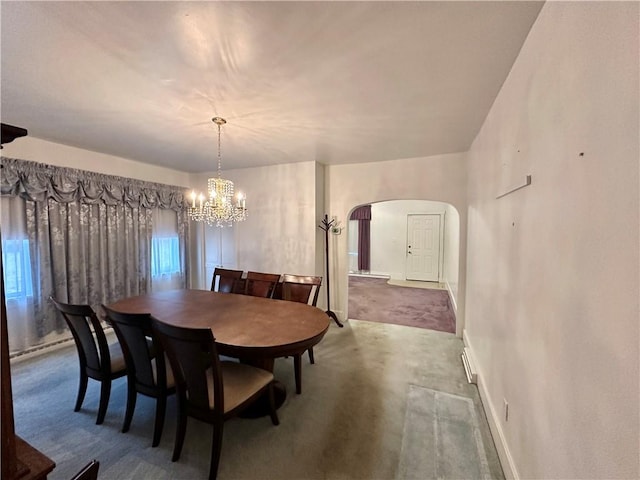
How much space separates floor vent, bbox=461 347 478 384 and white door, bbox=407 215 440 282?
4808mm

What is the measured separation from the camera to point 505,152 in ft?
6.17

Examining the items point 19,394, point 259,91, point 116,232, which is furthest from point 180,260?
point 259,91

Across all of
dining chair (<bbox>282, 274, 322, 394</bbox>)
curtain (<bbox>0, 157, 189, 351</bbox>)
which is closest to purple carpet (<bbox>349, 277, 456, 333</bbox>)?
dining chair (<bbox>282, 274, 322, 394</bbox>)

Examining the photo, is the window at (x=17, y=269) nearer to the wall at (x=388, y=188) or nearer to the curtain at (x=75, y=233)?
the curtain at (x=75, y=233)

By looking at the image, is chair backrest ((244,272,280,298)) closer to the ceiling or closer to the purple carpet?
the ceiling

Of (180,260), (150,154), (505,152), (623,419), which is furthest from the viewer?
(180,260)

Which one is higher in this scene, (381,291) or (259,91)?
(259,91)

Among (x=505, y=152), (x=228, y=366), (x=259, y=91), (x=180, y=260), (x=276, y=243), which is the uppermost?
(x=259, y=91)

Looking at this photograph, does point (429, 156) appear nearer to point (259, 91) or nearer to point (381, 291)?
point (259, 91)

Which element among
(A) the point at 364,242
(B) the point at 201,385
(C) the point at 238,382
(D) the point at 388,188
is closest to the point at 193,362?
(B) the point at 201,385

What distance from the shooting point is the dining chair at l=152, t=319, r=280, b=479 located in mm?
1557

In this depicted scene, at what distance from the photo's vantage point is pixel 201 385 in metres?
1.65

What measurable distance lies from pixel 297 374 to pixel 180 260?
138 inches

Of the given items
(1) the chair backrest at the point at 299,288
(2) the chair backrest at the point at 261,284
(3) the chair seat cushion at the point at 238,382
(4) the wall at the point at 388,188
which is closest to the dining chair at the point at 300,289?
(1) the chair backrest at the point at 299,288
